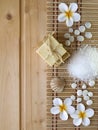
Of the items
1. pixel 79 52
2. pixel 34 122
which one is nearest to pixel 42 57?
pixel 79 52

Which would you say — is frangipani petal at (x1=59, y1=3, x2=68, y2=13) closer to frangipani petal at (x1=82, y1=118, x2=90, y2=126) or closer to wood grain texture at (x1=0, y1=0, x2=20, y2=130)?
wood grain texture at (x1=0, y1=0, x2=20, y2=130)

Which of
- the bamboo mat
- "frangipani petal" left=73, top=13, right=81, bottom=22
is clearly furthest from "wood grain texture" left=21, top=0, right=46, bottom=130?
"frangipani petal" left=73, top=13, right=81, bottom=22

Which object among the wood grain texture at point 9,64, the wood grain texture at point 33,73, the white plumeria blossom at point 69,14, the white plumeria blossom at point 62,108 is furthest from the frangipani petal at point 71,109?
the white plumeria blossom at point 69,14

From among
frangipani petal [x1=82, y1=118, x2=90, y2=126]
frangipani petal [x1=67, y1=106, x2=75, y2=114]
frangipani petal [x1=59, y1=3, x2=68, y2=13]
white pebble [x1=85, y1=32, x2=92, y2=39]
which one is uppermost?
frangipani petal [x1=59, y1=3, x2=68, y2=13]

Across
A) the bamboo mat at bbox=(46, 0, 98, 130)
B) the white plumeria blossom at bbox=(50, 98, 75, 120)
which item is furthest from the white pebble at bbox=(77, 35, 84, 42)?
the white plumeria blossom at bbox=(50, 98, 75, 120)

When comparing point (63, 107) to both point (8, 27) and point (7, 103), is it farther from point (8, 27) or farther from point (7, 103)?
point (8, 27)

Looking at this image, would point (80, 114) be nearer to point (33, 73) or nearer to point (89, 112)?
point (89, 112)

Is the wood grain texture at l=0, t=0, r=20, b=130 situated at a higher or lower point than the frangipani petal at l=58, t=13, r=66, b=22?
lower
